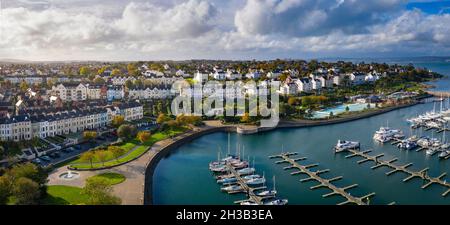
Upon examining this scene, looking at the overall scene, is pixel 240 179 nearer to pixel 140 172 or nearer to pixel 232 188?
pixel 232 188

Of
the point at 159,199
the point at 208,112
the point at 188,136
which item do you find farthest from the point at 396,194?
the point at 208,112

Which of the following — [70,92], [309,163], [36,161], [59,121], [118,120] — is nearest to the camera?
[36,161]

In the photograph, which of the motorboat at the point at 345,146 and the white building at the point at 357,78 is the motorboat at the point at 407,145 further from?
the white building at the point at 357,78

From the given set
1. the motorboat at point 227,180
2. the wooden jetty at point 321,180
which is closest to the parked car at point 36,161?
the motorboat at point 227,180

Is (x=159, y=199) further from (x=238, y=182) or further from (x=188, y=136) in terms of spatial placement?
(x=188, y=136)

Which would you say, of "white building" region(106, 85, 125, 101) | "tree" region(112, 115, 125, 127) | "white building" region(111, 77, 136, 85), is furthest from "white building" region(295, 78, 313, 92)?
"tree" region(112, 115, 125, 127)

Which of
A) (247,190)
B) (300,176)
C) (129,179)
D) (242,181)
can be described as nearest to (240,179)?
(242,181)
